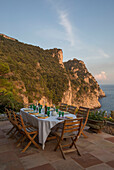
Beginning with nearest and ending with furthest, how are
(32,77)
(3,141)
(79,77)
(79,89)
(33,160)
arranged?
1. (33,160)
2. (3,141)
3. (32,77)
4. (79,89)
5. (79,77)

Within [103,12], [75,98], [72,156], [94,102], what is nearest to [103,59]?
[103,12]

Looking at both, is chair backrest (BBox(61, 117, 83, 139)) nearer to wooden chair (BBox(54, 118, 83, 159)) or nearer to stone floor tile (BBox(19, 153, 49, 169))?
wooden chair (BBox(54, 118, 83, 159))

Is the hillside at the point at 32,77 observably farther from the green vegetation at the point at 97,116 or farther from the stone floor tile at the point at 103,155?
the stone floor tile at the point at 103,155

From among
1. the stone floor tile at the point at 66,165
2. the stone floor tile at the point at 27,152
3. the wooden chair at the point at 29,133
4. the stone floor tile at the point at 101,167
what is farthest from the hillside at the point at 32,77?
the stone floor tile at the point at 101,167

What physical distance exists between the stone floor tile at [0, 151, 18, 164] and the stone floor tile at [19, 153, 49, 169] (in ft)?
0.66

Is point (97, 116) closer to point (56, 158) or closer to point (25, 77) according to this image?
point (56, 158)

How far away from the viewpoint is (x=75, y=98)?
51.8 m

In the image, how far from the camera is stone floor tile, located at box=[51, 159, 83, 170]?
2.39m

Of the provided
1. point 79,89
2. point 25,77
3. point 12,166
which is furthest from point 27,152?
point 79,89

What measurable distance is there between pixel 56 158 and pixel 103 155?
101 cm

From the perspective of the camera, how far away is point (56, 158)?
277 centimetres

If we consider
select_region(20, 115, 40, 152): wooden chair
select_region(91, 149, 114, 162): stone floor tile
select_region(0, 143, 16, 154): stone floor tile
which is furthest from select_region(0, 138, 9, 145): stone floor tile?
select_region(91, 149, 114, 162): stone floor tile

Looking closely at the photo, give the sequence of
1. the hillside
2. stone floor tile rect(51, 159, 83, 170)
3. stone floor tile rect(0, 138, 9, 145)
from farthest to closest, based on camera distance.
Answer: the hillside < stone floor tile rect(0, 138, 9, 145) < stone floor tile rect(51, 159, 83, 170)

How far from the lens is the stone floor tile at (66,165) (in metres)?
2.39
